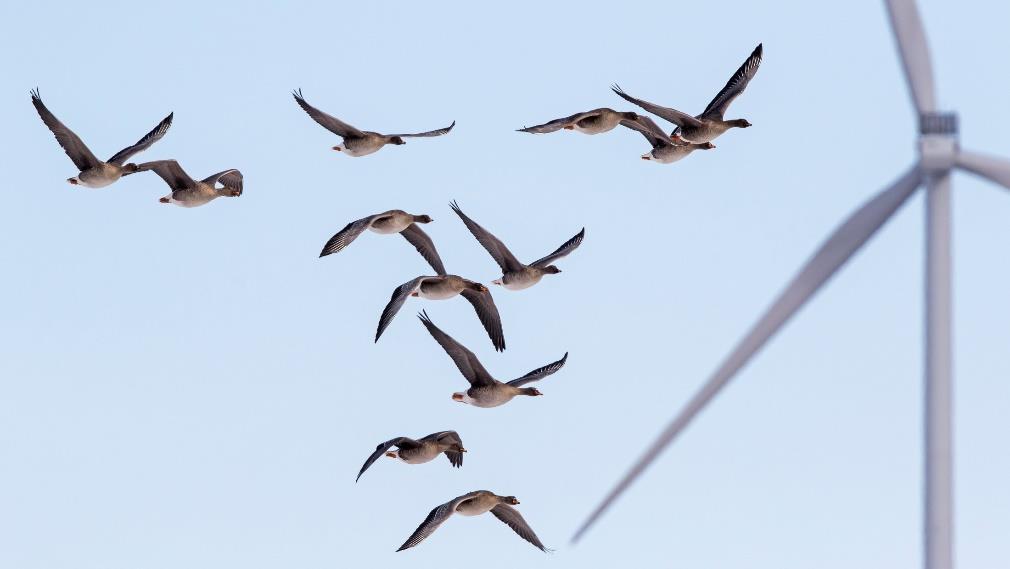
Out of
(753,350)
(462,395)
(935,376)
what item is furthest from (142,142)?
(935,376)

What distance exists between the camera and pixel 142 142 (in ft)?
154

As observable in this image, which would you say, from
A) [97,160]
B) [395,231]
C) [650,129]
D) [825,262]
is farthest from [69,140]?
[825,262]

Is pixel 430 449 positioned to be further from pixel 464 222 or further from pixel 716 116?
pixel 716 116

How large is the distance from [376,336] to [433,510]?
5484 mm

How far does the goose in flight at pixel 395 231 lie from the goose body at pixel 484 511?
5.38 meters

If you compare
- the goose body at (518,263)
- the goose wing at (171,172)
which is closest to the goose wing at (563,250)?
the goose body at (518,263)

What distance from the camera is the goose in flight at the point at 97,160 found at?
151 feet

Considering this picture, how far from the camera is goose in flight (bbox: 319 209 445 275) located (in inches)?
1710

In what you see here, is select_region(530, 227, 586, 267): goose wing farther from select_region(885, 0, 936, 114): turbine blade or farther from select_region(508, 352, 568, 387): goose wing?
select_region(885, 0, 936, 114): turbine blade

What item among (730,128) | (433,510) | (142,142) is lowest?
(433,510)

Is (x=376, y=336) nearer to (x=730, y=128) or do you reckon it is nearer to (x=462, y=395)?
(x=462, y=395)

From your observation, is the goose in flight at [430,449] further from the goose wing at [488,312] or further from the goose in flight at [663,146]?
the goose in flight at [663,146]

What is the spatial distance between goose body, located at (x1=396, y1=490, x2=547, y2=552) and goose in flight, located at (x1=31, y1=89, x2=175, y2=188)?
10415 mm

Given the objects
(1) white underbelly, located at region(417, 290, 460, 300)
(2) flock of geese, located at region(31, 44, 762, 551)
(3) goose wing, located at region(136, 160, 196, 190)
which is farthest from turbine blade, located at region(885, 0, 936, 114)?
(3) goose wing, located at region(136, 160, 196, 190)
